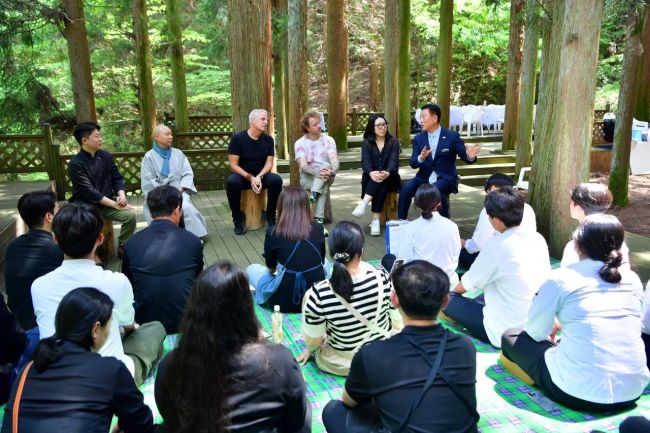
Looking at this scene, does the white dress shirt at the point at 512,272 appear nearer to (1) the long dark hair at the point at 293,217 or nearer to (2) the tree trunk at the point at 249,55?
(1) the long dark hair at the point at 293,217

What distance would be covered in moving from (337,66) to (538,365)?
1031 cm

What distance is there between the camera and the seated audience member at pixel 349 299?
2.64m

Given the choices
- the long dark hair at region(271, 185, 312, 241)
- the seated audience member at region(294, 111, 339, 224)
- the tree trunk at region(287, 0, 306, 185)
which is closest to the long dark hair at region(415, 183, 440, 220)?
the long dark hair at region(271, 185, 312, 241)

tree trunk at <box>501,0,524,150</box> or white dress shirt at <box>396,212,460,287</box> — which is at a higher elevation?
tree trunk at <box>501,0,524,150</box>

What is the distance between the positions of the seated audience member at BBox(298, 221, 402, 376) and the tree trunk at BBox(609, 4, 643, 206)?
22.9ft

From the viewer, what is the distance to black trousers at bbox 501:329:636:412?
2492 mm

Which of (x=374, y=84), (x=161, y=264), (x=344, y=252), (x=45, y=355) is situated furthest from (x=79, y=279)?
(x=374, y=84)

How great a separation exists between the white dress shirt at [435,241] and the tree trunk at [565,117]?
196 cm

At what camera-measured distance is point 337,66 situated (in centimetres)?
1198

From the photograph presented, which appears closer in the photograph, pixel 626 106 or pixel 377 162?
pixel 377 162

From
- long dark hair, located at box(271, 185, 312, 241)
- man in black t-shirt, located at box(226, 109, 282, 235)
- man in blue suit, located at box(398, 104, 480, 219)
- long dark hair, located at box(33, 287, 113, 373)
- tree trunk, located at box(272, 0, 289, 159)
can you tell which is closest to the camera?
long dark hair, located at box(33, 287, 113, 373)

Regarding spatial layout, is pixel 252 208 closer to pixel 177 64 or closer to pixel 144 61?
pixel 144 61

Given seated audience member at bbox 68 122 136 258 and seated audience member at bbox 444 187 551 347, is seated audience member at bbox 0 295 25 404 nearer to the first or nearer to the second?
seated audience member at bbox 68 122 136 258

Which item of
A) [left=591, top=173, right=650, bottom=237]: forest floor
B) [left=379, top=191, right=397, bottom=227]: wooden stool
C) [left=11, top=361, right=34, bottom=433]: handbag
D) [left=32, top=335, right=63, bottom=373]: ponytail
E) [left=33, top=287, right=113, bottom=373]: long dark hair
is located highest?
[left=33, top=287, right=113, bottom=373]: long dark hair
